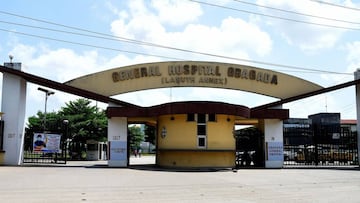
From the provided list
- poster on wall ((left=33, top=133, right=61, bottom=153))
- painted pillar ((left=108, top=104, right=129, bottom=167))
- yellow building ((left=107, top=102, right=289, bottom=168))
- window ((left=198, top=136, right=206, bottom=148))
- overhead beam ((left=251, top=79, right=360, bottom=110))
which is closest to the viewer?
yellow building ((left=107, top=102, right=289, bottom=168))

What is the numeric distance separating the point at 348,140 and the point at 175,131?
13223 millimetres

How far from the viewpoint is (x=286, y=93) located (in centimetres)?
2848

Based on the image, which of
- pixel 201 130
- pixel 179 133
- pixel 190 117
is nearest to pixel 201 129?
pixel 201 130

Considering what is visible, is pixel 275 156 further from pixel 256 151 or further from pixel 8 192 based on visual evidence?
pixel 8 192

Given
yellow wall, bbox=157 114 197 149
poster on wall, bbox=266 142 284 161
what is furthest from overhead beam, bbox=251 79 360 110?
yellow wall, bbox=157 114 197 149

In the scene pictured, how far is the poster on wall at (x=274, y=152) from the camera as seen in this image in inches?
1046

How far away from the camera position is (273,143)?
2673cm

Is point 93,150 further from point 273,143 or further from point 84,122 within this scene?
point 273,143

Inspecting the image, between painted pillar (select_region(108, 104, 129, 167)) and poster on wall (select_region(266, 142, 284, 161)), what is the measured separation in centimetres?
924

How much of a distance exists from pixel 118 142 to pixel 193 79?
6634mm

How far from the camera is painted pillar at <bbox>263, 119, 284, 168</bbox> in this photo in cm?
2655

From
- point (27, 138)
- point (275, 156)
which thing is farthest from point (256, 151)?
point (27, 138)

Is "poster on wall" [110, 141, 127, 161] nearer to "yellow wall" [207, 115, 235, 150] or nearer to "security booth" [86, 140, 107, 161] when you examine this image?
"yellow wall" [207, 115, 235, 150]

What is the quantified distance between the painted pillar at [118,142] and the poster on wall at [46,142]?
12.9ft
